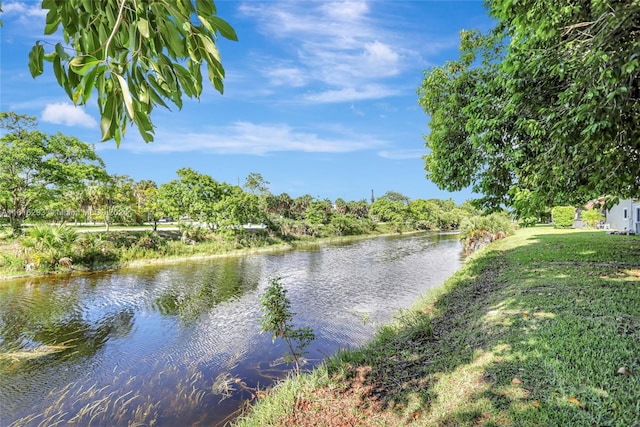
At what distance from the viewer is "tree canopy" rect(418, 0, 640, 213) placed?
120 inches

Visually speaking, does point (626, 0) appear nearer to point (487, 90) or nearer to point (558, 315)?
point (487, 90)

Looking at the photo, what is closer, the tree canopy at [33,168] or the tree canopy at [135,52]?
the tree canopy at [135,52]

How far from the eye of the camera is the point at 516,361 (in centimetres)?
391

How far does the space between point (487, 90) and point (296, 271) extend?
14.2m

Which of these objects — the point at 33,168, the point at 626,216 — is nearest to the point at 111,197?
the point at 33,168

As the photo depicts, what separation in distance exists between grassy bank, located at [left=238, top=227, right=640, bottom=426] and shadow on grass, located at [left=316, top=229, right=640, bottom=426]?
13 mm

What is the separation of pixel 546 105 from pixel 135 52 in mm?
5585

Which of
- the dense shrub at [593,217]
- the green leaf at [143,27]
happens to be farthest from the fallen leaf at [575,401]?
the dense shrub at [593,217]

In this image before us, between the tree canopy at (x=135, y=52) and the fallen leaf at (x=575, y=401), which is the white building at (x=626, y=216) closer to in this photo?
the fallen leaf at (x=575, y=401)

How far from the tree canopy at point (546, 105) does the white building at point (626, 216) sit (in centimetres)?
1585

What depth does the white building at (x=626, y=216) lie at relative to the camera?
17998mm

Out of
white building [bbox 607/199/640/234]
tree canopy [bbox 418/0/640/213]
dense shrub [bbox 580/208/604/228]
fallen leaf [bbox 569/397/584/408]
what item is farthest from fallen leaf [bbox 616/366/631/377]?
dense shrub [bbox 580/208/604/228]

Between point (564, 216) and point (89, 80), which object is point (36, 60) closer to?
point (89, 80)

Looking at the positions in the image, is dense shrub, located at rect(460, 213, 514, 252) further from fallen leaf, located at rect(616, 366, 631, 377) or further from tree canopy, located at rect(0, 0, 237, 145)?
tree canopy, located at rect(0, 0, 237, 145)
